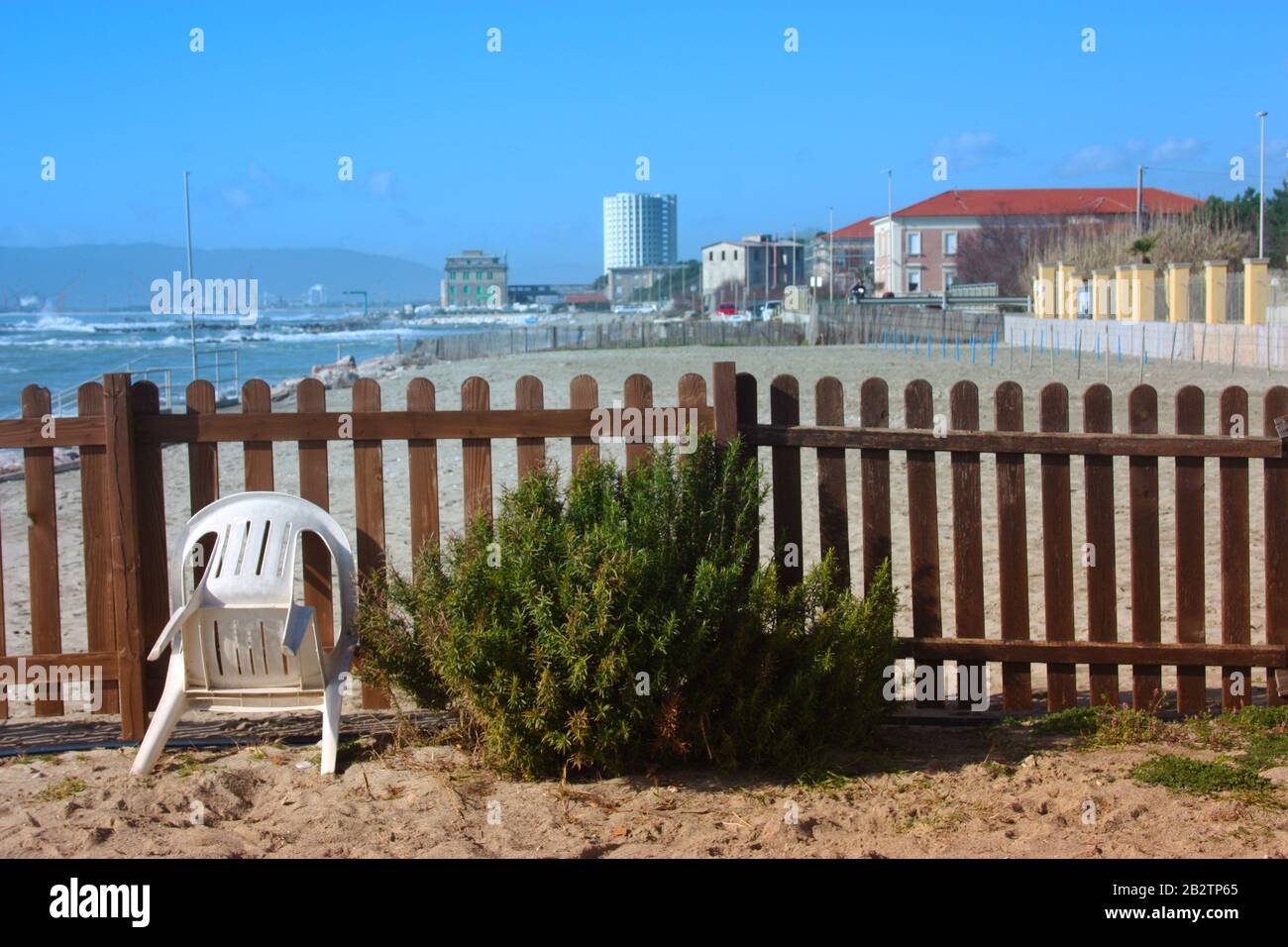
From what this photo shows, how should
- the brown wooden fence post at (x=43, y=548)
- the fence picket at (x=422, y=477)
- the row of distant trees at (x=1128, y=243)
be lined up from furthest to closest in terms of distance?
the row of distant trees at (x=1128, y=243), the brown wooden fence post at (x=43, y=548), the fence picket at (x=422, y=477)

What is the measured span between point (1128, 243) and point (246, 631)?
6335 cm

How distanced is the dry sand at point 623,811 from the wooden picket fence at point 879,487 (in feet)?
1.73

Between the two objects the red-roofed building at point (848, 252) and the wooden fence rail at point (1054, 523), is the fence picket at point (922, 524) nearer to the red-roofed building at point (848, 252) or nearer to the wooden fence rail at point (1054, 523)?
the wooden fence rail at point (1054, 523)

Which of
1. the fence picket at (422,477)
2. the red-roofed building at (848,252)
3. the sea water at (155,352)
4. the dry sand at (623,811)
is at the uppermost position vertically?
the red-roofed building at (848,252)

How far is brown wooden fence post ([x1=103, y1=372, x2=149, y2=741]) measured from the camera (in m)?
5.16

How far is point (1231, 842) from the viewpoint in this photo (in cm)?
379

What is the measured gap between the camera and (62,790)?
457 cm

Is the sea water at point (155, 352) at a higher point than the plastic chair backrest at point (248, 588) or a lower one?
higher

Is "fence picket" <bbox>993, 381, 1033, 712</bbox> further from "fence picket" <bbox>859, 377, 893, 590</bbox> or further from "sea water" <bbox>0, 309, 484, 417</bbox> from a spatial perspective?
"sea water" <bbox>0, 309, 484, 417</bbox>

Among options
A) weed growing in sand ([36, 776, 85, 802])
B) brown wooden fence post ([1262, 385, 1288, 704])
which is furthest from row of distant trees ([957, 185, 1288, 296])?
weed growing in sand ([36, 776, 85, 802])

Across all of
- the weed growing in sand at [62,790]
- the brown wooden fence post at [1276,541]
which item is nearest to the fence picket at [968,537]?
the brown wooden fence post at [1276,541]

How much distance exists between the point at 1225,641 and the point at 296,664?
3.83 metres

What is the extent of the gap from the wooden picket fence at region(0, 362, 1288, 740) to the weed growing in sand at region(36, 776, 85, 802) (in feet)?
1.91

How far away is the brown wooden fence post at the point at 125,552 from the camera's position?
5.16 meters
